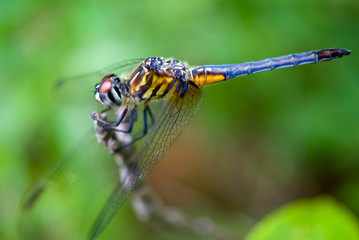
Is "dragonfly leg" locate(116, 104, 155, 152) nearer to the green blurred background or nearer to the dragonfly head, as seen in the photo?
the dragonfly head

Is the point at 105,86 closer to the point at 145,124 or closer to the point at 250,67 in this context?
the point at 145,124

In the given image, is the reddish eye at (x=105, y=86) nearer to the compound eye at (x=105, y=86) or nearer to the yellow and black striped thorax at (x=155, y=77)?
the compound eye at (x=105, y=86)

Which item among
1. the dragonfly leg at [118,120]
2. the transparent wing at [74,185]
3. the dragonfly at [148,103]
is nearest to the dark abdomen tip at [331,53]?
the dragonfly at [148,103]

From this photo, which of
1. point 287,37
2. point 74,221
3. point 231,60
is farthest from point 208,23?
point 74,221

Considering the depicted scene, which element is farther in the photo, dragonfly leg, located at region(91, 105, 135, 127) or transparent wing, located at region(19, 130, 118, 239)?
transparent wing, located at region(19, 130, 118, 239)

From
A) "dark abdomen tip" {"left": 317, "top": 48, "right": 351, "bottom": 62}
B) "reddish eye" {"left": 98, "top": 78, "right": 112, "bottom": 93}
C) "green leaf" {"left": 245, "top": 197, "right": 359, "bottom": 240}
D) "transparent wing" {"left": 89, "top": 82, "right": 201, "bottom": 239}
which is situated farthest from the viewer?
"dark abdomen tip" {"left": 317, "top": 48, "right": 351, "bottom": 62}

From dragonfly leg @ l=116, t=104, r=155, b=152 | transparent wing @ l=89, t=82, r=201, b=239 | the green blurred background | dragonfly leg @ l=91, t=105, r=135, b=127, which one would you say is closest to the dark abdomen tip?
the green blurred background

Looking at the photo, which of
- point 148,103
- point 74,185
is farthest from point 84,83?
point 74,185
